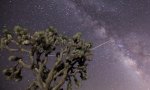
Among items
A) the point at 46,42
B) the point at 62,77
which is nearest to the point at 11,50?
the point at 46,42

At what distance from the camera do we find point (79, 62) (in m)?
18.1

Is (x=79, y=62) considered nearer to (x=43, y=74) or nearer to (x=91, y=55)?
(x=91, y=55)

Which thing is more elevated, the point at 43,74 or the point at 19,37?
the point at 19,37

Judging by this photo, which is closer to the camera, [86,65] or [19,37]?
[19,37]

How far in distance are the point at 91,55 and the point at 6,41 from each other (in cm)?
487

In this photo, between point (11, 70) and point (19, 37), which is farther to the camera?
point (11, 70)

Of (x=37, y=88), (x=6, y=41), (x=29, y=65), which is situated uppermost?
(x=6, y=41)

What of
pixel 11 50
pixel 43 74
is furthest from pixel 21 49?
pixel 43 74

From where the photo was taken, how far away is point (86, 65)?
18453 millimetres

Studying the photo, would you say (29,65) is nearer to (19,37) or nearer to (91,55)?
(19,37)

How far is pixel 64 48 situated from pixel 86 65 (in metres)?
1.82

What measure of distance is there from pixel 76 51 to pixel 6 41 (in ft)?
12.8

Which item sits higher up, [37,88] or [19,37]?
[19,37]

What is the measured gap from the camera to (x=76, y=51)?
17.3 m
